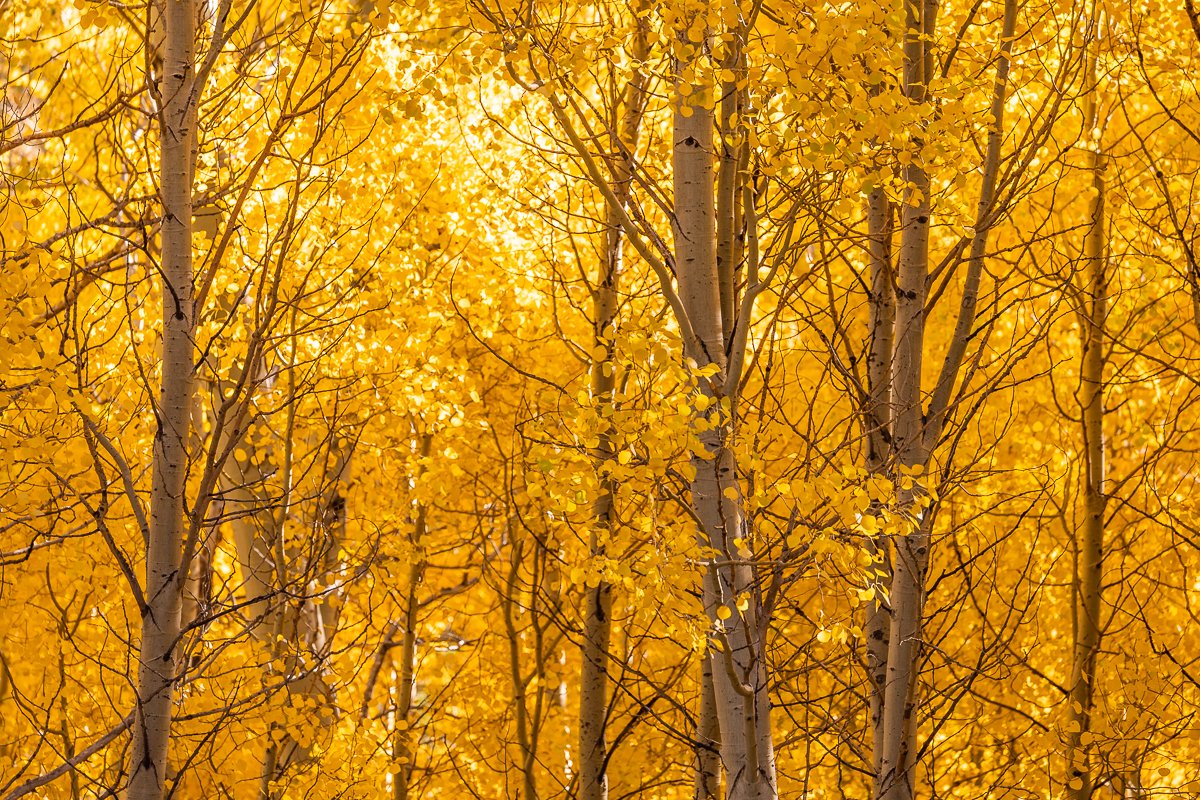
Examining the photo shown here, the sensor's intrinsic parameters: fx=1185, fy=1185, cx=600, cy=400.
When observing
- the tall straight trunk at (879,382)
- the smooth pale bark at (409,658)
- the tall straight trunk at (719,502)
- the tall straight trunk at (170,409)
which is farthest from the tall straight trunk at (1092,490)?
the tall straight trunk at (170,409)

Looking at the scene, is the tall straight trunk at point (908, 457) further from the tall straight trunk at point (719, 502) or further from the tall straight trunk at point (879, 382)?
the tall straight trunk at point (719, 502)

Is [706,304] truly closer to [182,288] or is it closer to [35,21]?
[182,288]

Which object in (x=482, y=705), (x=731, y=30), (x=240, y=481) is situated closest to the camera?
(x=731, y=30)

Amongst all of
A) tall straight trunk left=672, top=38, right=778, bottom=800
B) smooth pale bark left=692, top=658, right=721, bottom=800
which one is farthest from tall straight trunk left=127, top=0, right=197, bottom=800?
smooth pale bark left=692, top=658, right=721, bottom=800

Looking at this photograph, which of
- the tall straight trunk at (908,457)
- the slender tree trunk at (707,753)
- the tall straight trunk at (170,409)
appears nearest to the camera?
the tall straight trunk at (170,409)

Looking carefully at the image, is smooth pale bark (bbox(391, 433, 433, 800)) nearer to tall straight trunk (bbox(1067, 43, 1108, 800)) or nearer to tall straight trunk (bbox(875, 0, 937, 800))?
tall straight trunk (bbox(875, 0, 937, 800))

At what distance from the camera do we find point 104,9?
375 cm

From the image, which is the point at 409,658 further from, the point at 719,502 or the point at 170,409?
the point at 719,502

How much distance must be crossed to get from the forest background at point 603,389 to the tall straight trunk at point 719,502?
16mm

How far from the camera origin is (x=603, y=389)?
6.82 metres

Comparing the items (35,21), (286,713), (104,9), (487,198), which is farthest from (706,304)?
(35,21)

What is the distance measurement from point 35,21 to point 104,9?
6.91 m

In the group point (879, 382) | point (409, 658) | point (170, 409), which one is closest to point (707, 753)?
point (879, 382)

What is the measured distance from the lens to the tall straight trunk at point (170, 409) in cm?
389
